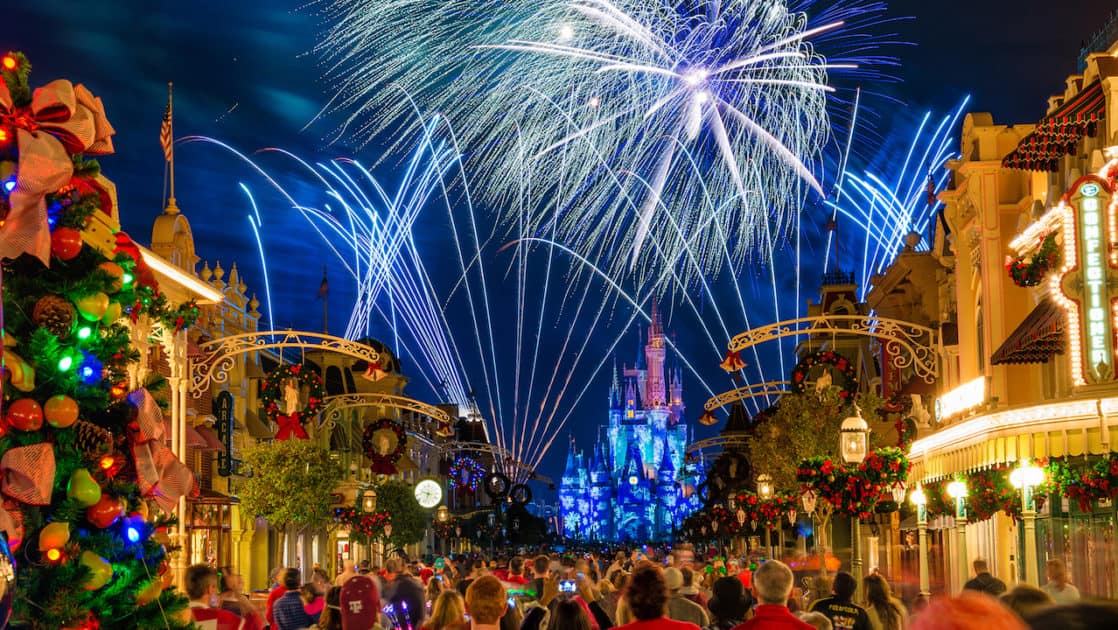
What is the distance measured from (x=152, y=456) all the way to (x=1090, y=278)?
1687cm

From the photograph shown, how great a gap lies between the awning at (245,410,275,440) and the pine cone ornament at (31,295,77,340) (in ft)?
156

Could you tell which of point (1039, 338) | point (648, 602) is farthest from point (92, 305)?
point (1039, 338)

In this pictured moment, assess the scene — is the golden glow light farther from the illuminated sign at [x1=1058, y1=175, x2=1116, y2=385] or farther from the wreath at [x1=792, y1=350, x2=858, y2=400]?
the wreath at [x1=792, y1=350, x2=858, y2=400]

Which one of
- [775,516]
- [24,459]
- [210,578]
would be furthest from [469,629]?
[775,516]

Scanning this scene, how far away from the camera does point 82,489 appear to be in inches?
288

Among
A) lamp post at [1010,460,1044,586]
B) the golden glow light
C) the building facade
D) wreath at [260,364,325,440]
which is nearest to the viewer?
the golden glow light

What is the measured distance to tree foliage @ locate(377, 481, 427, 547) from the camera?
2721 inches

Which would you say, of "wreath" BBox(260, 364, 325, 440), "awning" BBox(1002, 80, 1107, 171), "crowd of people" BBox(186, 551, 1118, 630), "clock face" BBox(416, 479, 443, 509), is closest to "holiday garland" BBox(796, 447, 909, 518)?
"awning" BBox(1002, 80, 1107, 171)

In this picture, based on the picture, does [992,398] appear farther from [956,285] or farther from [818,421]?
[818,421]

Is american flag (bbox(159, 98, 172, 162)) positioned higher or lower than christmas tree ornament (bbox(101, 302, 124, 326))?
higher

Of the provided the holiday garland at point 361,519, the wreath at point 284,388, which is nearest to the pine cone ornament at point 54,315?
the wreath at point 284,388

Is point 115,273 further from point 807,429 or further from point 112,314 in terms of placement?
point 807,429

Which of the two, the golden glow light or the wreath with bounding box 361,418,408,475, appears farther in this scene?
the wreath with bounding box 361,418,408,475

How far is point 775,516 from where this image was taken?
42.4 m
